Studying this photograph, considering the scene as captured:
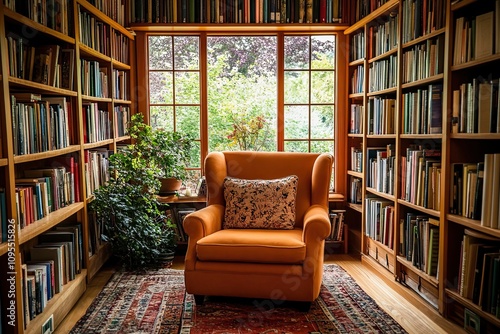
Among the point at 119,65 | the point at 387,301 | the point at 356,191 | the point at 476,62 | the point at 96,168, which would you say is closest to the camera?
the point at 476,62

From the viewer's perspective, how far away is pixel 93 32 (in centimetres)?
376

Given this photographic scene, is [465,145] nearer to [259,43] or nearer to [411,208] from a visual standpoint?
[411,208]

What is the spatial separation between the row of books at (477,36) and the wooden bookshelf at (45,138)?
2376 millimetres

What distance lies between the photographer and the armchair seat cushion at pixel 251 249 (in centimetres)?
299

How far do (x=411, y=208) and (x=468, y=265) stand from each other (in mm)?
1004

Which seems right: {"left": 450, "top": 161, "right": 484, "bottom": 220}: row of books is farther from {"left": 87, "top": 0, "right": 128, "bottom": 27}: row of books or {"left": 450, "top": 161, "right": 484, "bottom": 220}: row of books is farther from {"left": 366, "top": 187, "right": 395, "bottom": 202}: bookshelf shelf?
{"left": 87, "top": 0, "right": 128, "bottom": 27}: row of books

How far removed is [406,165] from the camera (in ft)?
11.2

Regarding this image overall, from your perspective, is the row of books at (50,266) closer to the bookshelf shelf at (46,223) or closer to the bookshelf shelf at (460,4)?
the bookshelf shelf at (46,223)

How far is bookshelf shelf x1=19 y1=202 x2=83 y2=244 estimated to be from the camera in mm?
2402

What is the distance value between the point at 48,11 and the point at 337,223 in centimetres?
310

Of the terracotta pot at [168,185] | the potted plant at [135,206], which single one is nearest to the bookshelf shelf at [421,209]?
the potted plant at [135,206]

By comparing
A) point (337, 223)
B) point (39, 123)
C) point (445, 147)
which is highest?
point (39, 123)

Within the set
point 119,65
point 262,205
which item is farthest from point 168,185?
point 262,205

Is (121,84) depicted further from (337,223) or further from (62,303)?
(337,223)
